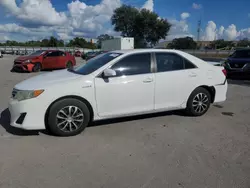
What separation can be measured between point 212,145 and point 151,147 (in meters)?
1.04

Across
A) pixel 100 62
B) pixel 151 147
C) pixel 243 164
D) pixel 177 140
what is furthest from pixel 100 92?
pixel 243 164

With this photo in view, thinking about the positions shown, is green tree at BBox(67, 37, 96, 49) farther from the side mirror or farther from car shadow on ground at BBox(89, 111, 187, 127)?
the side mirror

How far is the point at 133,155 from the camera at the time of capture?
11.5 feet

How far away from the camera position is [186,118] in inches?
206

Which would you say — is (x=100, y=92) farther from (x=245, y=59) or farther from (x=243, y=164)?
(x=245, y=59)

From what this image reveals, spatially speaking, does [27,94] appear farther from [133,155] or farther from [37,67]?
[37,67]

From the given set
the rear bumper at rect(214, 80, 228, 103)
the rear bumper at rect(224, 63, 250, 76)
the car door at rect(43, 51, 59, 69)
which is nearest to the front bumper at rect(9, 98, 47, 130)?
the rear bumper at rect(214, 80, 228, 103)

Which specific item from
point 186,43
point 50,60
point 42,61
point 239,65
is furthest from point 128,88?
point 186,43

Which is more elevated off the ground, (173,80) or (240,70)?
(173,80)

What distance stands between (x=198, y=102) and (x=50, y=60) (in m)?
12.9

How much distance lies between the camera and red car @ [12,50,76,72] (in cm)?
1441

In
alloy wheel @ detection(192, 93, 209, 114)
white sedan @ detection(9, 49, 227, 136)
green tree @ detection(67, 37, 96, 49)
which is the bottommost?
alloy wheel @ detection(192, 93, 209, 114)

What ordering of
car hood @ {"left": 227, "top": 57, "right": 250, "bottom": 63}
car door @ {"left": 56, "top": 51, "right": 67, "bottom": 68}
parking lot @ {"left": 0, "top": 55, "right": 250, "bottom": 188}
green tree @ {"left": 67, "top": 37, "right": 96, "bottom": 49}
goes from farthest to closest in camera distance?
green tree @ {"left": 67, "top": 37, "right": 96, "bottom": 49}
car door @ {"left": 56, "top": 51, "right": 67, "bottom": 68}
car hood @ {"left": 227, "top": 57, "right": 250, "bottom": 63}
parking lot @ {"left": 0, "top": 55, "right": 250, "bottom": 188}

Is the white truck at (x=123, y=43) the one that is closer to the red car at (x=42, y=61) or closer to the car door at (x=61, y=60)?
the car door at (x=61, y=60)
